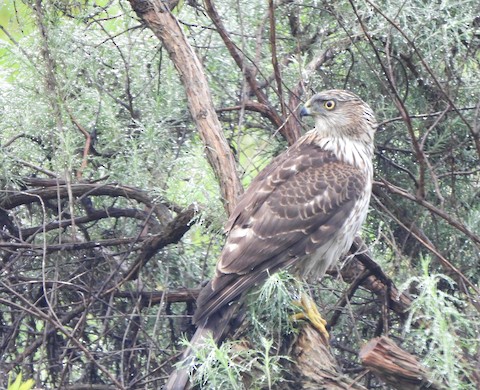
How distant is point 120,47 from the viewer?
5543 millimetres

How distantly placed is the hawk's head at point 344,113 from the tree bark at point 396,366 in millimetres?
1895

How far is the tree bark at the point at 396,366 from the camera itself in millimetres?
3383

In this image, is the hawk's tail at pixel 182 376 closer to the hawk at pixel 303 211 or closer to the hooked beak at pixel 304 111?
the hawk at pixel 303 211

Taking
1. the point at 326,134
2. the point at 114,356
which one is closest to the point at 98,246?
the point at 114,356

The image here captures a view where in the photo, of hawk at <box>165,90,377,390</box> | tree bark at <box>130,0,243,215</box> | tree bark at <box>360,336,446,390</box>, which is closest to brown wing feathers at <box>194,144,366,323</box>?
hawk at <box>165,90,377,390</box>

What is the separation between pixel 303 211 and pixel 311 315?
574 mm

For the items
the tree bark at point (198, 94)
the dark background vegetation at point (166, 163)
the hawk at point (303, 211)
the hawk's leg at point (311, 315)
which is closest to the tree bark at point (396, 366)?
the hawk's leg at point (311, 315)

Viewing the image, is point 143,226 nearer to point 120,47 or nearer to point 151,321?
point 151,321

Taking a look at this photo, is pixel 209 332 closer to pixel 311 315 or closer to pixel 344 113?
pixel 311 315

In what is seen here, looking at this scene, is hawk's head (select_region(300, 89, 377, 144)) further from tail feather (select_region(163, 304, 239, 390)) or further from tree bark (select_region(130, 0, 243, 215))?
tail feather (select_region(163, 304, 239, 390))

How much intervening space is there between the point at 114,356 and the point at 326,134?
1.61 meters

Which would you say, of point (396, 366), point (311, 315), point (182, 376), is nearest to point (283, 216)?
point (311, 315)

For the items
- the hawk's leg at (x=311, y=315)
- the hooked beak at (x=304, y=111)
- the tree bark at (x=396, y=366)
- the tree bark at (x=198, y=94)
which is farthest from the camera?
the hooked beak at (x=304, y=111)

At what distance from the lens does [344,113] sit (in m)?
5.15
